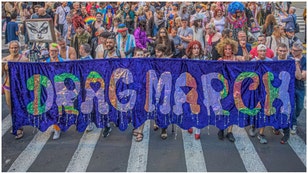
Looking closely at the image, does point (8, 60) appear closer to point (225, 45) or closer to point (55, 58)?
point (55, 58)

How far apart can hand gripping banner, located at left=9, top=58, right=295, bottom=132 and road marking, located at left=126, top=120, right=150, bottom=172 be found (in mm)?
377

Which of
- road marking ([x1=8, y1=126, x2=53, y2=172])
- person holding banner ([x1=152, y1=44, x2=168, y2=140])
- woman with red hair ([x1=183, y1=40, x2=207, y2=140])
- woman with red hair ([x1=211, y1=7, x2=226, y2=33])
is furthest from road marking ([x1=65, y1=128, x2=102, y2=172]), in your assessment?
woman with red hair ([x1=211, y1=7, x2=226, y2=33])

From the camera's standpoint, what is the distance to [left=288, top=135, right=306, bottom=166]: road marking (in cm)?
635

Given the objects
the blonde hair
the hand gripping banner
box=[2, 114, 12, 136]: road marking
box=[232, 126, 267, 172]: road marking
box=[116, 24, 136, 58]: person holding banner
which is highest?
box=[116, 24, 136, 58]: person holding banner

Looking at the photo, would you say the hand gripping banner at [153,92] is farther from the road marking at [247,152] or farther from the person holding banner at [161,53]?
the road marking at [247,152]

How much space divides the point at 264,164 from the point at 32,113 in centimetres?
391

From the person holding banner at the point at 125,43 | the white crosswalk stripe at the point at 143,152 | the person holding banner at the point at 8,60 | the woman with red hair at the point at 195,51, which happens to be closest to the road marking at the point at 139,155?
the white crosswalk stripe at the point at 143,152

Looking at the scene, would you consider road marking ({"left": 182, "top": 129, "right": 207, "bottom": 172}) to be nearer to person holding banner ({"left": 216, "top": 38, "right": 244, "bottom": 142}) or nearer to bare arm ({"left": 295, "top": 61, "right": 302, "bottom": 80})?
person holding banner ({"left": 216, "top": 38, "right": 244, "bottom": 142})

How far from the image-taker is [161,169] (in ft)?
19.5

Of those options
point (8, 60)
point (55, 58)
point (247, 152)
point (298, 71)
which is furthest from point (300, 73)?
point (8, 60)

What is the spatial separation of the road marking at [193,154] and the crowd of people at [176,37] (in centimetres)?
15

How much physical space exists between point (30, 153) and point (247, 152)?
11.6ft

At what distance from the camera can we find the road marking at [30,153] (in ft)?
20.0

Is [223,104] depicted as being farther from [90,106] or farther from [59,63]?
[59,63]
